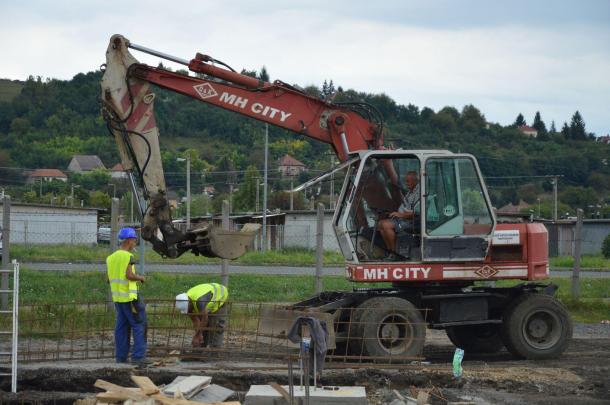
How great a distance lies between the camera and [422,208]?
557 inches

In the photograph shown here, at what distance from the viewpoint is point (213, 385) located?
11.1 m

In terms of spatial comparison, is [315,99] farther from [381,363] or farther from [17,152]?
[17,152]

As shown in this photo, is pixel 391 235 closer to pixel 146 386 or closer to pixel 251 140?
pixel 146 386

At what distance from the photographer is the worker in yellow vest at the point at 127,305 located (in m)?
13.2

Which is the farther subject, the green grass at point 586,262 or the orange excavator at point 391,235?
the green grass at point 586,262

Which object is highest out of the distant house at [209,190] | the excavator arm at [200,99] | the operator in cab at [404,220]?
the distant house at [209,190]

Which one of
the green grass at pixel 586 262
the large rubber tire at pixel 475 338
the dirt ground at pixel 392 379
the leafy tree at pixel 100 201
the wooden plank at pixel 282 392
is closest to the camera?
the wooden plank at pixel 282 392

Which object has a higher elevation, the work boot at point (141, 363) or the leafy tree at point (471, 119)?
the leafy tree at point (471, 119)

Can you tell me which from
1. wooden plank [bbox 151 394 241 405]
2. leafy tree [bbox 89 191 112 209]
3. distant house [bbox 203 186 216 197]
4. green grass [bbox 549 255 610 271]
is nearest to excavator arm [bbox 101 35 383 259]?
wooden plank [bbox 151 394 241 405]

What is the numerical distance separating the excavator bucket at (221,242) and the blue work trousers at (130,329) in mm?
1180

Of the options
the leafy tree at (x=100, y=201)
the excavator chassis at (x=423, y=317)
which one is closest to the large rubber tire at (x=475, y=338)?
the excavator chassis at (x=423, y=317)

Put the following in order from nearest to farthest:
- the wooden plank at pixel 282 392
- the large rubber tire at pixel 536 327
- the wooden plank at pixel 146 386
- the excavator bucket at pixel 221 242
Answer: the wooden plank at pixel 146 386 → the wooden plank at pixel 282 392 → the excavator bucket at pixel 221 242 → the large rubber tire at pixel 536 327

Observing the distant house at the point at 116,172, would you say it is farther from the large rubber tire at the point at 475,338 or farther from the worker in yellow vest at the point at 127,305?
the worker in yellow vest at the point at 127,305

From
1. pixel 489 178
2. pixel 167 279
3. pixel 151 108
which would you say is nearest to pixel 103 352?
pixel 151 108
